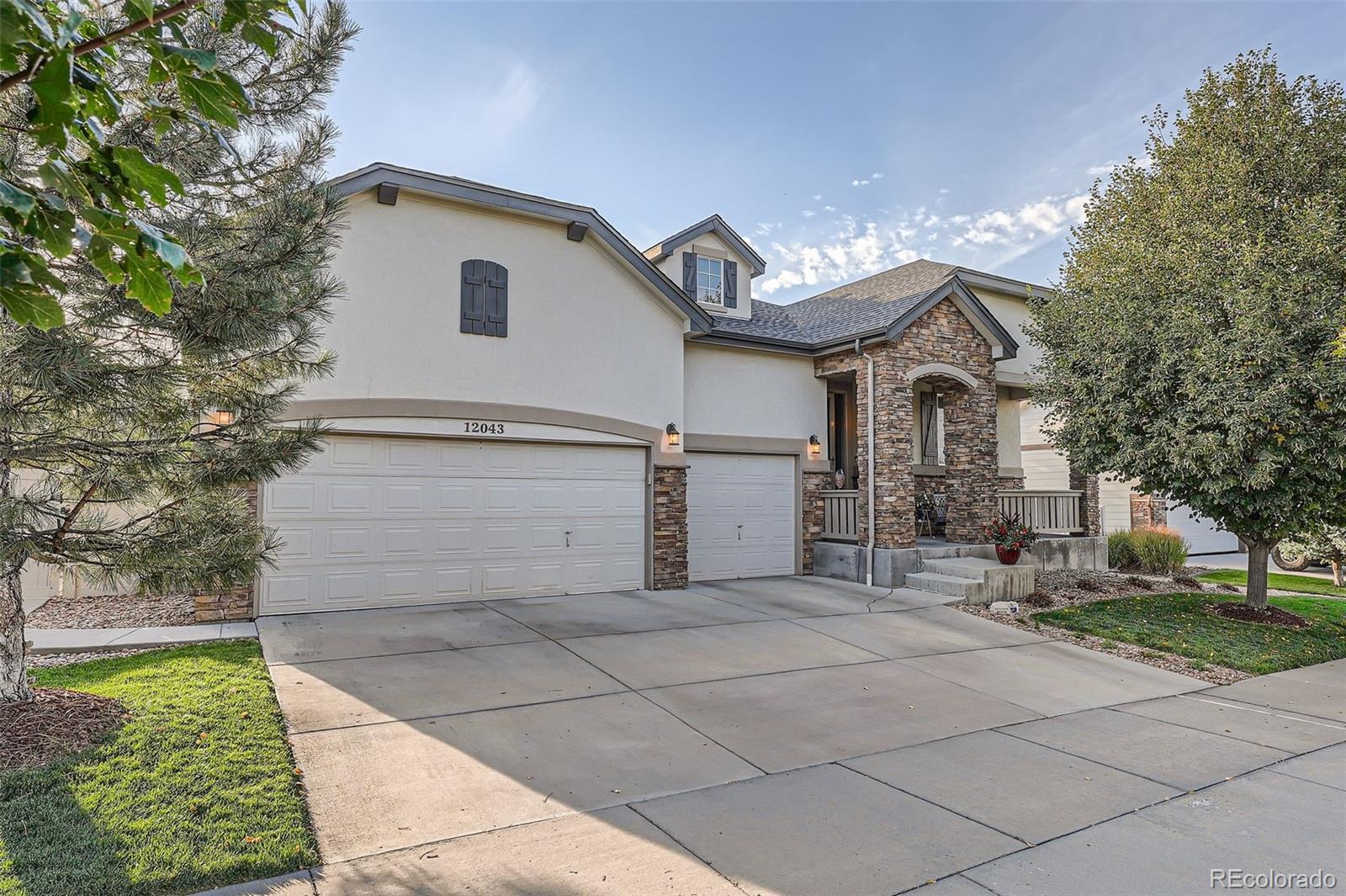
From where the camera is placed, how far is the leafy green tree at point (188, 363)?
15.1ft

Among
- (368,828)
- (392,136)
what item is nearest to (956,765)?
(368,828)

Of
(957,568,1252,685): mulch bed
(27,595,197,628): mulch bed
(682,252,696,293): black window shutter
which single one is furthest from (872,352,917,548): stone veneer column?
(27,595,197,628): mulch bed

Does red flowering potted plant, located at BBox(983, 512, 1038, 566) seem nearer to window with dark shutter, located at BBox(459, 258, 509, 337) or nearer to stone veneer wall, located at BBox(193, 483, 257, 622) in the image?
window with dark shutter, located at BBox(459, 258, 509, 337)

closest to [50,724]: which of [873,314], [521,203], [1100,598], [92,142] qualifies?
[92,142]

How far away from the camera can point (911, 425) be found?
13672mm

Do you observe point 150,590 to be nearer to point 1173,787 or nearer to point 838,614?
point 1173,787

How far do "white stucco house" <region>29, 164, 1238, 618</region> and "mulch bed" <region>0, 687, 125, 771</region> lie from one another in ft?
12.5

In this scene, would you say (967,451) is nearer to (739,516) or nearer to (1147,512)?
(739,516)

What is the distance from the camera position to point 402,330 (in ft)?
34.0

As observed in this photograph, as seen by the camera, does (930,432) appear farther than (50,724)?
Yes

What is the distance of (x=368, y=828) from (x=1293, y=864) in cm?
515

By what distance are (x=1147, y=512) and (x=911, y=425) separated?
1110 centimetres

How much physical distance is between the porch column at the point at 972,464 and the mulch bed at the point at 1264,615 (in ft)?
13.4

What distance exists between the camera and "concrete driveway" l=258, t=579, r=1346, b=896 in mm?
3912
